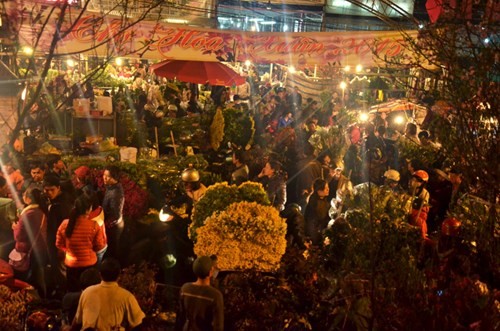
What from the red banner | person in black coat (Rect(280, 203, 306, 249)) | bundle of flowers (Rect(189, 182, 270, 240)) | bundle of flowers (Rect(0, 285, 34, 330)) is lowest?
bundle of flowers (Rect(0, 285, 34, 330))

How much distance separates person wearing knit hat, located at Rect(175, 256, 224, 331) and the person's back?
1.42 ft

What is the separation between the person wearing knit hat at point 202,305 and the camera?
178 inches

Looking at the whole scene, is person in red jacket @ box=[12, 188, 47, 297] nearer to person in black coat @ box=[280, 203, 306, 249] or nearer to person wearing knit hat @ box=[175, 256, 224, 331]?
person wearing knit hat @ box=[175, 256, 224, 331]

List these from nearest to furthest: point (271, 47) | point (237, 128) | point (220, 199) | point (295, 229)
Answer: point (220, 199) < point (295, 229) < point (271, 47) < point (237, 128)

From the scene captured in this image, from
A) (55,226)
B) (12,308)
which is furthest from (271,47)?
(12,308)

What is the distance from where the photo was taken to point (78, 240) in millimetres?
5996

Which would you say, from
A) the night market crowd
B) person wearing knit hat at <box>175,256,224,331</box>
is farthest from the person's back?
person wearing knit hat at <box>175,256,224,331</box>

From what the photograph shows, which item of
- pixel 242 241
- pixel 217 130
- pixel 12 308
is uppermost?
pixel 242 241

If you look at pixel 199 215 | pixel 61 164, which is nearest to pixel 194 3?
pixel 61 164

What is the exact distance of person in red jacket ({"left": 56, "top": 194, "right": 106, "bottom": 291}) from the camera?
5.96m

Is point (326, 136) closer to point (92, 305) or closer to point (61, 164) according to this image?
point (61, 164)

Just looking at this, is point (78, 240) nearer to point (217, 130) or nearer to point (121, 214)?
point (121, 214)

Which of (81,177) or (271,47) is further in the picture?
(271,47)

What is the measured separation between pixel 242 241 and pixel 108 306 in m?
1.66
